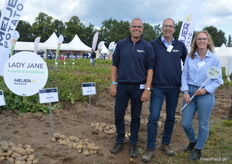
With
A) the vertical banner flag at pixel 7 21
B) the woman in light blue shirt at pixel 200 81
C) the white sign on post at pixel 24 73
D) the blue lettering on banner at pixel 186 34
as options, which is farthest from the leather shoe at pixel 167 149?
the blue lettering on banner at pixel 186 34

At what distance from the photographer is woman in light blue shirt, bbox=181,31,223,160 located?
3.29 metres

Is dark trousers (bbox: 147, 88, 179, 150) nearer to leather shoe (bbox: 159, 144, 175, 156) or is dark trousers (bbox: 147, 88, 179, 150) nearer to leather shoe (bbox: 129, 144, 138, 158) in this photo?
leather shoe (bbox: 129, 144, 138, 158)

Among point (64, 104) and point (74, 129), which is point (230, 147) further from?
point (64, 104)

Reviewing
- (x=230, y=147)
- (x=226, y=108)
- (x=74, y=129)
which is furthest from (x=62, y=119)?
(x=226, y=108)

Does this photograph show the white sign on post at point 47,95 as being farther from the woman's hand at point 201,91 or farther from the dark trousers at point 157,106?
the woman's hand at point 201,91

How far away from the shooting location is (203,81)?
131 inches

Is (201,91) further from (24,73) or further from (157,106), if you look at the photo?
(24,73)

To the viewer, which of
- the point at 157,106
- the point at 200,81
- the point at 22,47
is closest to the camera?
the point at 200,81

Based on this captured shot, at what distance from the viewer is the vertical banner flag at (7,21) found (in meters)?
6.14

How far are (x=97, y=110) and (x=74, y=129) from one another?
1636mm

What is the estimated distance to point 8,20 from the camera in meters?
6.21

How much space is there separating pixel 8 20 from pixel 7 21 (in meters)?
0.04

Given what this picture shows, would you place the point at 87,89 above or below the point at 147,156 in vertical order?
above

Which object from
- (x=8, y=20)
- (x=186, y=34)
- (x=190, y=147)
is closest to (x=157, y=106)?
(x=190, y=147)
